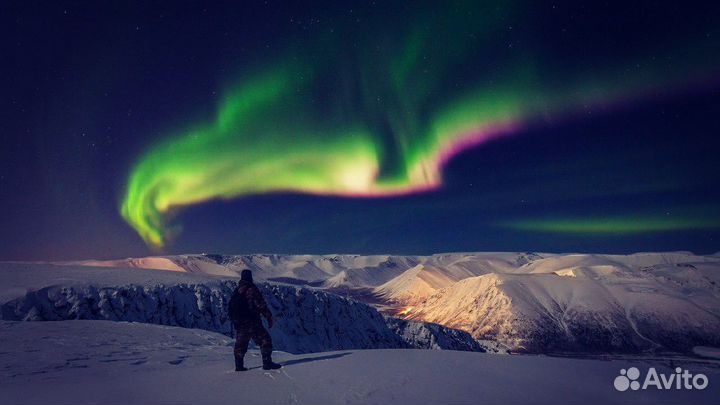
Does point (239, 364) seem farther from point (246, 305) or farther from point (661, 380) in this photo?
point (661, 380)

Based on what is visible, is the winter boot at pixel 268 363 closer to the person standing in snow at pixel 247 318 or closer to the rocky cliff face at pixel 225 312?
the person standing in snow at pixel 247 318

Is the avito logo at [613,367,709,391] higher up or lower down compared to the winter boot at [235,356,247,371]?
lower down

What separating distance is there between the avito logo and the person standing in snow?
6.91 metres

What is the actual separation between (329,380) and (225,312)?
2673 inches

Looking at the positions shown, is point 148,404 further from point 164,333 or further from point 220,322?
point 220,322

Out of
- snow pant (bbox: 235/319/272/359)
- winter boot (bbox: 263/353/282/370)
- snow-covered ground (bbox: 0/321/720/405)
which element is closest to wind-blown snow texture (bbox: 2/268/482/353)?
snow-covered ground (bbox: 0/321/720/405)

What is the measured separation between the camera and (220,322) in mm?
66625

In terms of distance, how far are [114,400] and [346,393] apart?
366cm

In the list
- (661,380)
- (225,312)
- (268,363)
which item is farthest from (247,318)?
(225,312)

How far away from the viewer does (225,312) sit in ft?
227

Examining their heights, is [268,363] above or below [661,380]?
above

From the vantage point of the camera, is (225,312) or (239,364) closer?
(239,364)

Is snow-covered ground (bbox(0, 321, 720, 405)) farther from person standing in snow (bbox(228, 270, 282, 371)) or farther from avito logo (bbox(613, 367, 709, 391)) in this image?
person standing in snow (bbox(228, 270, 282, 371))

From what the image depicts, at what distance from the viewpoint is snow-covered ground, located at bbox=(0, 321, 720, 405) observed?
6.33m
